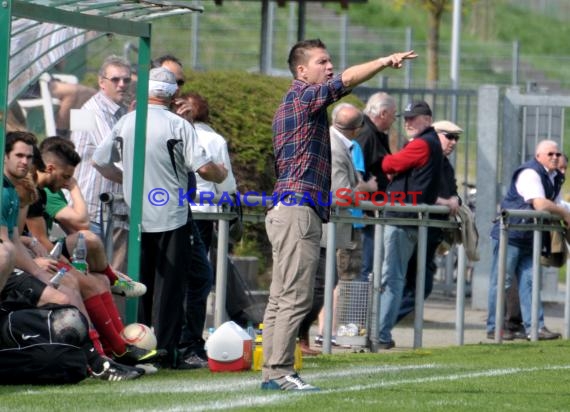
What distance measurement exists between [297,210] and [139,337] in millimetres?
1899

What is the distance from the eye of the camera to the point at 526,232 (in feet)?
46.1

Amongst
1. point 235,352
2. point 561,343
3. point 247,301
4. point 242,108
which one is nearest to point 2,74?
point 235,352

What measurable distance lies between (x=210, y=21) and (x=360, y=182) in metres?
23.2

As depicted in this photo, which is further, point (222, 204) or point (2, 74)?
point (222, 204)

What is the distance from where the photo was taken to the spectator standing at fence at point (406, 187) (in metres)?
12.6

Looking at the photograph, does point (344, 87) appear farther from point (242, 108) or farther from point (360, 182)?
point (242, 108)

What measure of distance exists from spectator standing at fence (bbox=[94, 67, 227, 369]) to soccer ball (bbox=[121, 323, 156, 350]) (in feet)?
0.98

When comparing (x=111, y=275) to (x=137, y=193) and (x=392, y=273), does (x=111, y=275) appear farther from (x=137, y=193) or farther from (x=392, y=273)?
(x=392, y=273)

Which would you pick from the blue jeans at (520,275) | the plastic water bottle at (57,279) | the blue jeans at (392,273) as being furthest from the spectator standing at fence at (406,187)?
the plastic water bottle at (57,279)

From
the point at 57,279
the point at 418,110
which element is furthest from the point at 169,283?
the point at 418,110

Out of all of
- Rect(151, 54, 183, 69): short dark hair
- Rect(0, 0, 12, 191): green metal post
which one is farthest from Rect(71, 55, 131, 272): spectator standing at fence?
Rect(0, 0, 12, 191): green metal post

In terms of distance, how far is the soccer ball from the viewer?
32.9 feet

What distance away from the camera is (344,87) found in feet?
27.7

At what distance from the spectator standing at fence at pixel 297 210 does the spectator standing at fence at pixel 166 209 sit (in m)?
1.67
